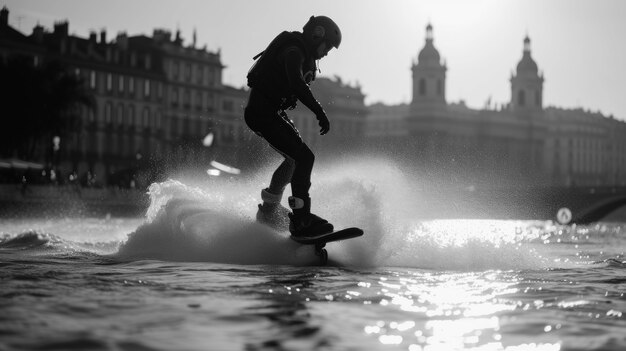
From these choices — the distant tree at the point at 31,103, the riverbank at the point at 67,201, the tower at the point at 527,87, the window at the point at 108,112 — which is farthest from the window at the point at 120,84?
the tower at the point at 527,87

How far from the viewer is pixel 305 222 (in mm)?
8547

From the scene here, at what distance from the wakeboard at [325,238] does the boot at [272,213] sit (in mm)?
672

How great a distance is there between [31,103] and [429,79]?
376 ft

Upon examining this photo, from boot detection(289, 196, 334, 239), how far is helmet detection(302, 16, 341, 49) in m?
1.41

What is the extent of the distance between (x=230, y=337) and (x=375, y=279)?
112 inches

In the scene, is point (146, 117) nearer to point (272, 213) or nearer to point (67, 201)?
point (67, 201)

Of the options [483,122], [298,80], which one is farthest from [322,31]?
[483,122]

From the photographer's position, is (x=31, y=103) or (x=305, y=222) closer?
(x=305, y=222)

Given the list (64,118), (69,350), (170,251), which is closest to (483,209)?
(64,118)

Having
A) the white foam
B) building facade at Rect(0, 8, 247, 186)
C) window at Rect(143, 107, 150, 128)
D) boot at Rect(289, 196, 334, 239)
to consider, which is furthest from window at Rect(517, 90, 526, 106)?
boot at Rect(289, 196, 334, 239)

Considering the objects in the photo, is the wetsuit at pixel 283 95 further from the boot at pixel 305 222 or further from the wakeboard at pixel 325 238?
the wakeboard at pixel 325 238

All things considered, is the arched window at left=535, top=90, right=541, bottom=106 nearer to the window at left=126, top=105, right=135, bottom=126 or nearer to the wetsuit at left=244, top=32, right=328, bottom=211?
the window at left=126, top=105, right=135, bottom=126

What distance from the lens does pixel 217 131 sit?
111062 millimetres

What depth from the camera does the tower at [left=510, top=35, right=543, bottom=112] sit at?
189750 mm
